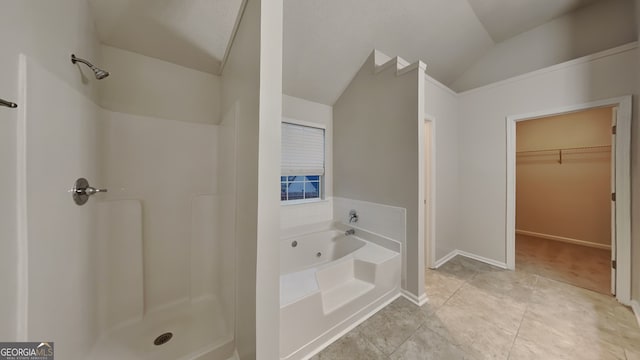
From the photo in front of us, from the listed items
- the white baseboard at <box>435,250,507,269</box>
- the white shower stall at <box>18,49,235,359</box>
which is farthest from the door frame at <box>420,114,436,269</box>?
the white shower stall at <box>18,49,235,359</box>

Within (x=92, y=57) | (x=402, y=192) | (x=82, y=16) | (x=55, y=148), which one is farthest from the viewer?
(x=402, y=192)

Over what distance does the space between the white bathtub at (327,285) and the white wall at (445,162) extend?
119 centimetres

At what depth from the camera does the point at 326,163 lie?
2934 millimetres

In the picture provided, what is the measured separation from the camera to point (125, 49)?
4.83ft

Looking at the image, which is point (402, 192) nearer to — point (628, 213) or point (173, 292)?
point (628, 213)

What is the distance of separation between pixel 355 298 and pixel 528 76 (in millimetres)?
3361

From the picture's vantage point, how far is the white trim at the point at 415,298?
1890 millimetres

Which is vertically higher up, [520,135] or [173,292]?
[520,135]

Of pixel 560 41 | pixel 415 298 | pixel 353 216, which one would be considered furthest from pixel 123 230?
pixel 560 41

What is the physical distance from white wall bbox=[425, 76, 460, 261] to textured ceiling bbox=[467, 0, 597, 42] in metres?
0.91

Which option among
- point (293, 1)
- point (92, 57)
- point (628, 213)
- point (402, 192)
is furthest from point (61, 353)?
point (628, 213)

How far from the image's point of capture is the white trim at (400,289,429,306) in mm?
1890

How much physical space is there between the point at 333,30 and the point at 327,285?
250 cm

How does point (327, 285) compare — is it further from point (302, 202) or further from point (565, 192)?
point (565, 192)
